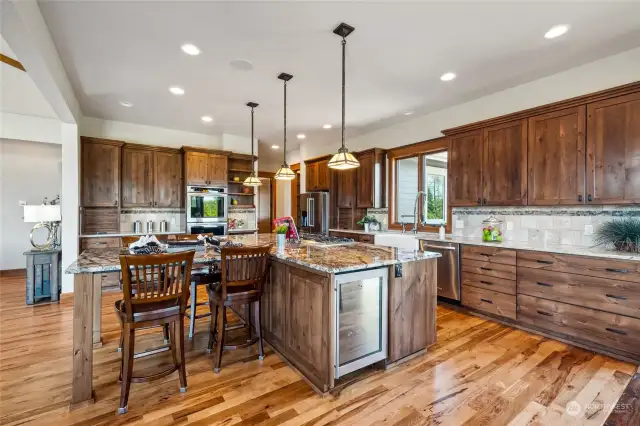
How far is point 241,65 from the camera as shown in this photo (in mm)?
3320

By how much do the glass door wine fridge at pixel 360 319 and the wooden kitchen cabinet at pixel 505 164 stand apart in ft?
7.49

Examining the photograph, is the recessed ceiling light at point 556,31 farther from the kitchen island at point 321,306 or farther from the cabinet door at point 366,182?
the cabinet door at point 366,182

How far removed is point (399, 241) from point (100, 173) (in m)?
5.11

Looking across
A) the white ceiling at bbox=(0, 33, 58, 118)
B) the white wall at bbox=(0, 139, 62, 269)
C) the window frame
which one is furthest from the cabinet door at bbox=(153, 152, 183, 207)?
the window frame

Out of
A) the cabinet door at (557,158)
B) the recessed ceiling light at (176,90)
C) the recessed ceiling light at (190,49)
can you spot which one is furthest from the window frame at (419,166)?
the recessed ceiling light at (176,90)

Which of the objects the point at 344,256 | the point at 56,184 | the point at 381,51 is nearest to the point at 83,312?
the point at 344,256

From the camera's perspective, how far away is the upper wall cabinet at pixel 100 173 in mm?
Result: 4996

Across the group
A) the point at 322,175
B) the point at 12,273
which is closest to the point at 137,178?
the point at 12,273

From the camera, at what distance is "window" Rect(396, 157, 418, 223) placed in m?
5.46

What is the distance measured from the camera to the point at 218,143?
6.48 metres

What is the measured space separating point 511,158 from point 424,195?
164 cm

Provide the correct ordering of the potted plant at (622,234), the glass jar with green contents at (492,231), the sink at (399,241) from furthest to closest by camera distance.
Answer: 1. the sink at (399,241)
2. the glass jar with green contents at (492,231)
3. the potted plant at (622,234)

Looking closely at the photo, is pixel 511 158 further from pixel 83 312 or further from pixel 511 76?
pixel 83 312

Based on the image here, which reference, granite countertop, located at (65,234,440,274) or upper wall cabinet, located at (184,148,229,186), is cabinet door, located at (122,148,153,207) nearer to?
upper wall cabinet, located at (184,148,229,186)
